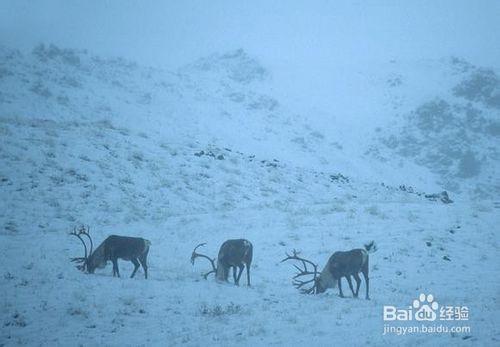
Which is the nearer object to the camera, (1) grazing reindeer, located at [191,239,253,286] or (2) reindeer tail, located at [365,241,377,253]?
(1) grazing reindeer, located at [191,239,253,286]

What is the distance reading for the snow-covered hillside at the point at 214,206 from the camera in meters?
9.95

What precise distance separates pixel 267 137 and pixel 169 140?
1715 centimetres

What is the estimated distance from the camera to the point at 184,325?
9.67m

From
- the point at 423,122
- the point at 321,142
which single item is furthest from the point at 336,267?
the point at 423,122

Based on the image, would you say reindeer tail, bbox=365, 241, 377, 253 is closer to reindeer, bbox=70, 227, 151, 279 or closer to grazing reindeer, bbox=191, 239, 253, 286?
grazing reindeer, bbox=191, 239, 253, 286

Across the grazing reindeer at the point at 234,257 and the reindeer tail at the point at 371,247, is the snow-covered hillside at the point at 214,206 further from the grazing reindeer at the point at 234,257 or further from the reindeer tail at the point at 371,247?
the grazing reindeer at the point at 234,257

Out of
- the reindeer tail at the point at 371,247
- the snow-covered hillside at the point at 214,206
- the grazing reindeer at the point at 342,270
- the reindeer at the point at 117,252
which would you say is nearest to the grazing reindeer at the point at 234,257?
the snow-covered hillside at the point at 214,206

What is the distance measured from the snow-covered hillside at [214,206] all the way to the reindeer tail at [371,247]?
26 cm

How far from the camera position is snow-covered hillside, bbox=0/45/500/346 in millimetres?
9953

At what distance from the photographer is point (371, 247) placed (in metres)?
17.6

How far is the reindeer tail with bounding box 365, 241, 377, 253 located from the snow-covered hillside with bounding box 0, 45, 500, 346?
0.26m

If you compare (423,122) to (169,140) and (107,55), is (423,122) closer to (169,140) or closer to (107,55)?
(169,140)

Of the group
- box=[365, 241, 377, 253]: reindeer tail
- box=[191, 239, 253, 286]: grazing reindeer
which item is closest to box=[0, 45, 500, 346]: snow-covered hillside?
box=[365, 241, 377, 253]: reindeer tail

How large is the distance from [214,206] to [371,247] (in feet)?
39.4
